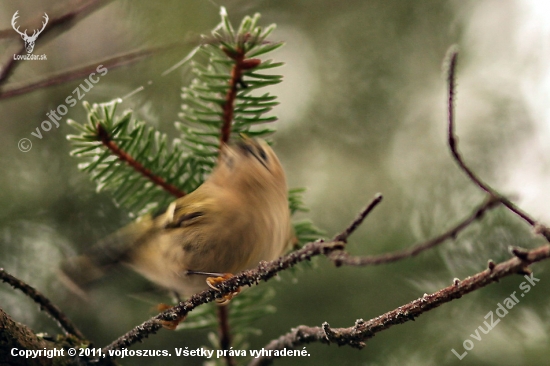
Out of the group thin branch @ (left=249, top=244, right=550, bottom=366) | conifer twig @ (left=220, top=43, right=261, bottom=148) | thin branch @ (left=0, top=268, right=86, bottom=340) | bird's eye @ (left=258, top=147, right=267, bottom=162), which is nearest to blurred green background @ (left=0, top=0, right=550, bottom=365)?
conifer twig @ (left=220, top=43, right=261, bottom=148)

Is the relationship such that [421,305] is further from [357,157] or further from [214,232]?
[357,157]

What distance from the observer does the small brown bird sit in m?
0.87

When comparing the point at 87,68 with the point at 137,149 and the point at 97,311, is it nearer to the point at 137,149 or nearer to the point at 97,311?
the point at 137,149

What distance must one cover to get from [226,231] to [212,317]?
12.3 inches

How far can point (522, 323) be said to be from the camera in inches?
43.8

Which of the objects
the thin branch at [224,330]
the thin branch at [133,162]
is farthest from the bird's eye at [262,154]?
the thin branch at [224,330]

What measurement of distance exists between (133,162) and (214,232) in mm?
209

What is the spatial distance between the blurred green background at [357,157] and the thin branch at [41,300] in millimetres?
329

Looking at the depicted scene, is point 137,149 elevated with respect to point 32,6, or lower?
lower

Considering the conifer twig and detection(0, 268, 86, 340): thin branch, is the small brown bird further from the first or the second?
detection(0, 268, 86, 340): thin branch

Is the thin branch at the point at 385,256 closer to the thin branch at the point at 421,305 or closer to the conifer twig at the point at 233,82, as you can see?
the thin branch at the point at 421,305

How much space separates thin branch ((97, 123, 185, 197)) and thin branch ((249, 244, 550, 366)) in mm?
408

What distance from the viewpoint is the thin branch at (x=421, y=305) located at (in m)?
0.45

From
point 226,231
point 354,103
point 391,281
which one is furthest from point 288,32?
point 226,231
